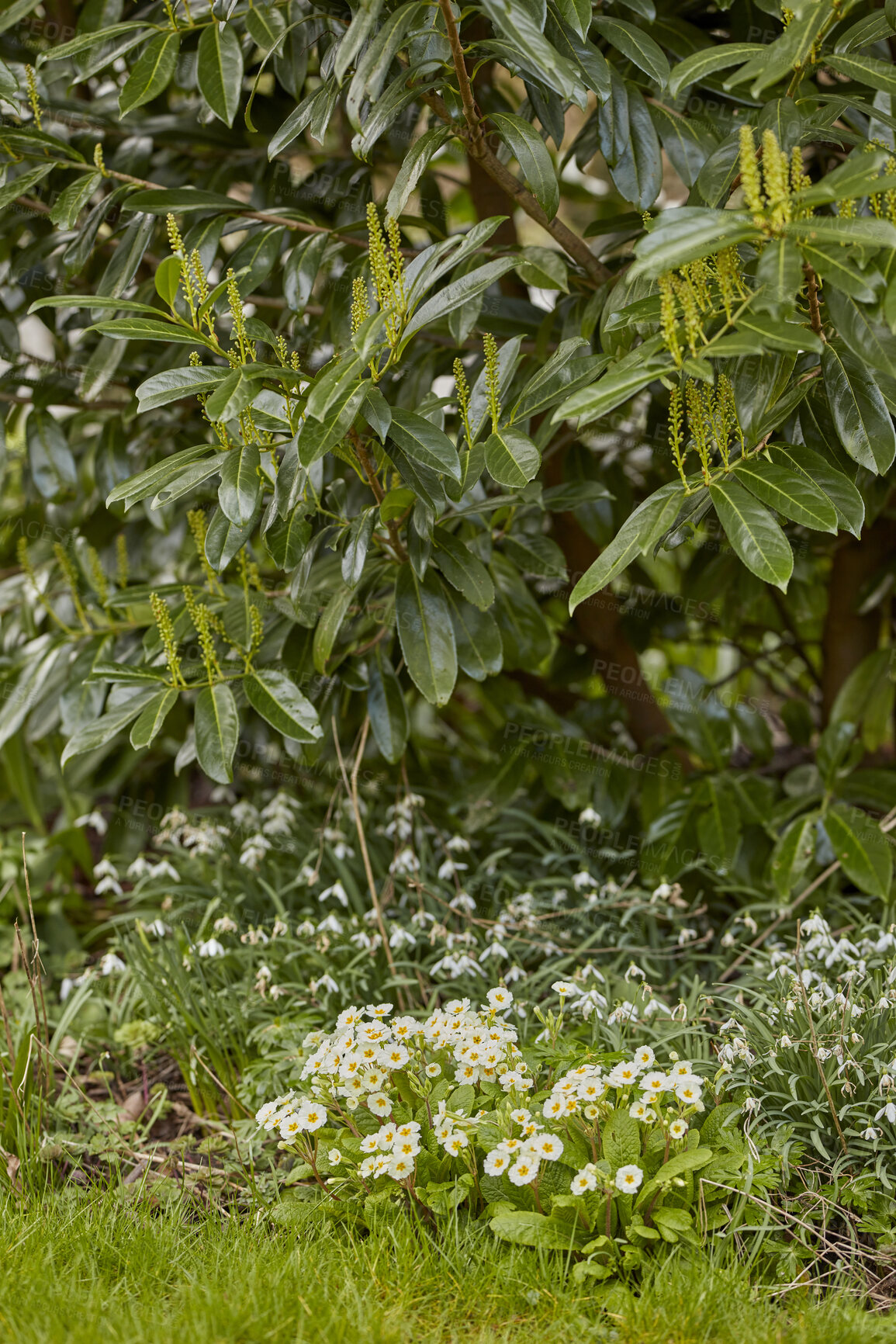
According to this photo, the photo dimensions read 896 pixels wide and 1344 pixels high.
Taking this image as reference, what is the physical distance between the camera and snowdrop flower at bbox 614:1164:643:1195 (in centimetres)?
131

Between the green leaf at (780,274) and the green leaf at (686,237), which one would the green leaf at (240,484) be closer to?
the green leaf at (686,237)

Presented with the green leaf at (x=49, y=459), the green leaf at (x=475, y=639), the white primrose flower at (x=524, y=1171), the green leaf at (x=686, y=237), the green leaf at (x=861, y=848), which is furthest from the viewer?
the green leaf at (x=49, y=459)

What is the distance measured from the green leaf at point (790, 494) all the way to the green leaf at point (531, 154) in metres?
0.54

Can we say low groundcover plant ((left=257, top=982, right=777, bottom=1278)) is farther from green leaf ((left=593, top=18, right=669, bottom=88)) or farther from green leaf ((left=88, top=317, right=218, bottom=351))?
green leaf ((left=593, top=18, right=669, bottom=88))

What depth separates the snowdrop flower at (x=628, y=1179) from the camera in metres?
1.31

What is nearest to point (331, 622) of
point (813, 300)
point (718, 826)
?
point (813, 300)

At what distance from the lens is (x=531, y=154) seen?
1502 mm

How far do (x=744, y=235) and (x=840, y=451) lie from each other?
55 cm

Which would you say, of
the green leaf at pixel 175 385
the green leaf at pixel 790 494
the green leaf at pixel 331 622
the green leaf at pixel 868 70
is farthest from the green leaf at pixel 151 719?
the green leaf at pixel 868 70

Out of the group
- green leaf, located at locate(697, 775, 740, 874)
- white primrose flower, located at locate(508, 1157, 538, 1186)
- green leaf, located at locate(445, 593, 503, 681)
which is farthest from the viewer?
green leaf, located at locate(697, 775, 740, 874)

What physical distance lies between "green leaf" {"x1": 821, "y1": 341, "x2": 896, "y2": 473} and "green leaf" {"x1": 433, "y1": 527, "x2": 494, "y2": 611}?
0.60 meters

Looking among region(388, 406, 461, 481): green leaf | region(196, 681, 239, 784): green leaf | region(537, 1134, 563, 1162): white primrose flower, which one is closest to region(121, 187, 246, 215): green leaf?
region(388, 406, 461, 481): green leaf

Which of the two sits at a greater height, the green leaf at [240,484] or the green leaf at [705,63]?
the green leaf at [705,63]

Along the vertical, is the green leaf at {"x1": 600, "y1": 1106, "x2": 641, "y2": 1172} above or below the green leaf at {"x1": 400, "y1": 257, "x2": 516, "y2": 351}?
below
